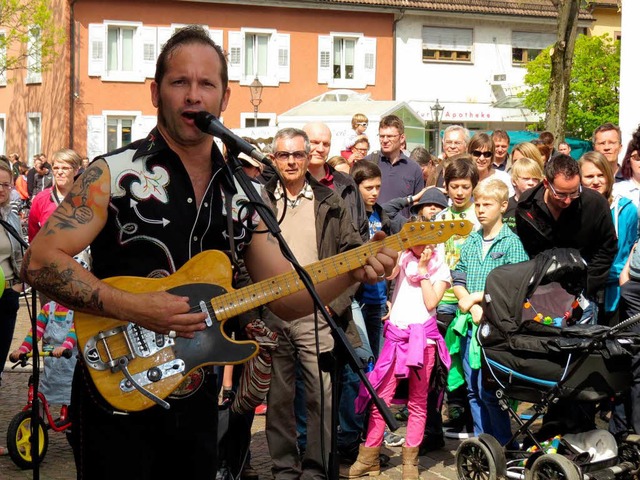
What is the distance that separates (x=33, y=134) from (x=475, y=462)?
34376mm

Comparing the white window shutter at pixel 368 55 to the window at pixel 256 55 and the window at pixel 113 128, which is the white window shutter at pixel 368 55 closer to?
the window at pixel 256 55

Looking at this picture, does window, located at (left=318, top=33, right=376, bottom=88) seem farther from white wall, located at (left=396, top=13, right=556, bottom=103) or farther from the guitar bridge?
the guitar bridge

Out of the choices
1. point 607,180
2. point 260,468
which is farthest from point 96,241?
point 607,180

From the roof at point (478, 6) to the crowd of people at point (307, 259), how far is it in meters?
28.2

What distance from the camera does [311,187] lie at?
688 cm

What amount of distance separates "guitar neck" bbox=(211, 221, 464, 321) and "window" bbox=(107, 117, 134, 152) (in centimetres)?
3294

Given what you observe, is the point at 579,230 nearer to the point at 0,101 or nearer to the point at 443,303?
the point at 443,303

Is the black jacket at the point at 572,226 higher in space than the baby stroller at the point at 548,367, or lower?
higher

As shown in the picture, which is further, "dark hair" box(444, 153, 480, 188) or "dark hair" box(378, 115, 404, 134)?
"dark hair" box(378, 115, 404, 134)

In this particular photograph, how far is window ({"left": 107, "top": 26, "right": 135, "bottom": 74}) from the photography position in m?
35.8

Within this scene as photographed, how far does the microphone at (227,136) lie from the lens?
10.9 feet

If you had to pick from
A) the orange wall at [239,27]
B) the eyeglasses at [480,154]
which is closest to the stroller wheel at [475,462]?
the eyeglasses at [480,154]

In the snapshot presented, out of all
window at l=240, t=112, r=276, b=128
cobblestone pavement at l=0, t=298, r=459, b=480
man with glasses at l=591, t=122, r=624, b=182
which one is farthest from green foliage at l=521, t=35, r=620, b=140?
cobblestone pavement at l=0, t=298, r=459, b=480

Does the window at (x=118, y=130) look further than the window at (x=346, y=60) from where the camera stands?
No
